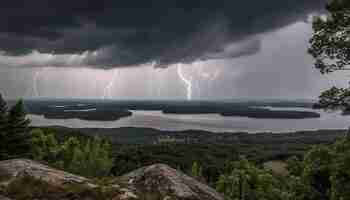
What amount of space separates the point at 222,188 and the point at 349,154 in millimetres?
22546

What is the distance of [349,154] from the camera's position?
40.7 feet

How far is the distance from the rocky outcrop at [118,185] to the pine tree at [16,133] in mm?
33071

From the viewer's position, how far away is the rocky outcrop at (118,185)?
759 cm

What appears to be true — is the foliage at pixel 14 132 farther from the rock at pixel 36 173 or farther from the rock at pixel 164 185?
the rock at pixel 164 185

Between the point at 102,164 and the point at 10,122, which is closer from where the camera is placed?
the point at 10,122

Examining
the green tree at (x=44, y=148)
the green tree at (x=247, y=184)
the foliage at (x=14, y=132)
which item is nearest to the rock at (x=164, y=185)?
the green tree at (x=247, y=184)

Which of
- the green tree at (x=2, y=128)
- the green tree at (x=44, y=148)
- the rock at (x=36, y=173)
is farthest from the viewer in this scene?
the green tree at (x=44, y=148)

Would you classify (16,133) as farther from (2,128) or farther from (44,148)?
(44,148)

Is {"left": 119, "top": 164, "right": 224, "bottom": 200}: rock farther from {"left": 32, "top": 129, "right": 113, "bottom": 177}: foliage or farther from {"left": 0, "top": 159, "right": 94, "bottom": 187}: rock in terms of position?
{"left": 32, "top": 129, "right": 113, "bottom": 177}: foliage

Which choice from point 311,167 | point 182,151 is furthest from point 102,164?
point 182,151

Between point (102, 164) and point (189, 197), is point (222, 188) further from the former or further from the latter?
point (102, 164)

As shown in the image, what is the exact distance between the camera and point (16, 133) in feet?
125

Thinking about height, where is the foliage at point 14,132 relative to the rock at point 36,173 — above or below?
below

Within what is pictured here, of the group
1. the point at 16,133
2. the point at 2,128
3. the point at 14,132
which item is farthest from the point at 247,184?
the point at 2,128
